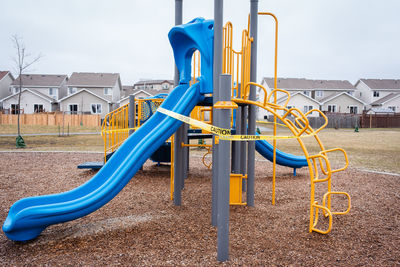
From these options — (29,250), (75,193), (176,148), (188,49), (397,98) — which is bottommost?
(29,250)

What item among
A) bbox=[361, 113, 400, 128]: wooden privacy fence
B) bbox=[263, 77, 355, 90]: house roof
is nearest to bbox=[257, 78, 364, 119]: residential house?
bbox=[263, 77, 355, 90]: house roof

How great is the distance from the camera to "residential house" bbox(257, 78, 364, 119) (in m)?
43.1

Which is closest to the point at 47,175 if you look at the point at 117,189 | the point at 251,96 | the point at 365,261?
the point at 117,189

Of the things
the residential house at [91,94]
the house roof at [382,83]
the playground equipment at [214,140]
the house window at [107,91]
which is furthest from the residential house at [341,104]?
the playground equipment at [214,140]

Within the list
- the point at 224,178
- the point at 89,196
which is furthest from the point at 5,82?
the point at 224,178

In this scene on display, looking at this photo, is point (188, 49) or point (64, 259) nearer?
point (64, 259)

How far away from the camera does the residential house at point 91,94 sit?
38.4m

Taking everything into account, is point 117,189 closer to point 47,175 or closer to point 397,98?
point 47,175

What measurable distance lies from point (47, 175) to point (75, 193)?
168 inches

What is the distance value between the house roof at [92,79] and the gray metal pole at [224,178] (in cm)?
4138

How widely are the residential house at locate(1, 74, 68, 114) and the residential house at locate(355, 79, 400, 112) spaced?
50.0 meters

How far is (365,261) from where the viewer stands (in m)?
3.12

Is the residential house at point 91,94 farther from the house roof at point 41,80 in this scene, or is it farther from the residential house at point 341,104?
the residential house at point 341,104

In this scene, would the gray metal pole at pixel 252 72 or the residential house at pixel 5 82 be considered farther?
A: the residential house at pixel 5 82
